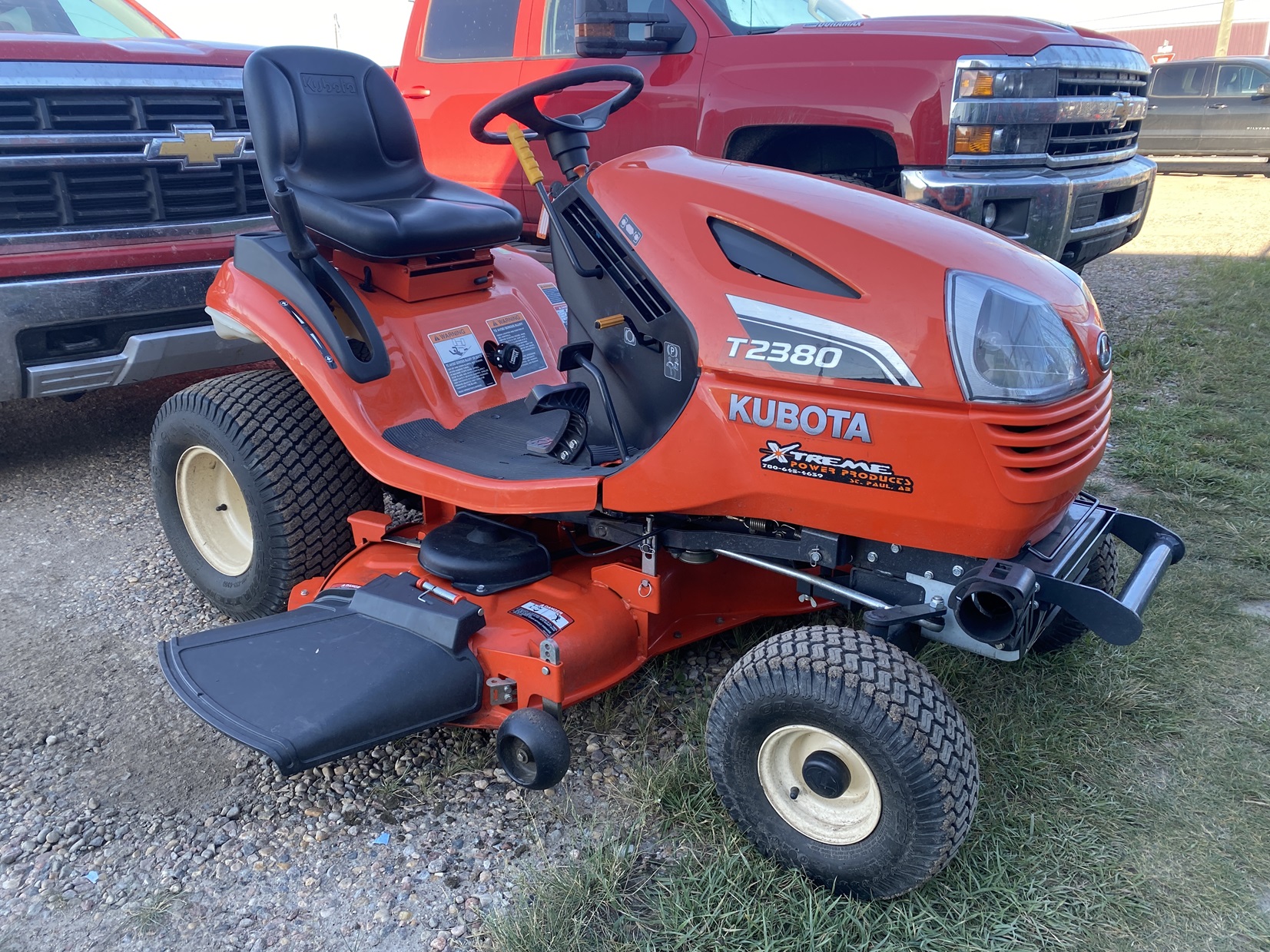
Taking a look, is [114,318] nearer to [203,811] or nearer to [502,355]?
[502,355]

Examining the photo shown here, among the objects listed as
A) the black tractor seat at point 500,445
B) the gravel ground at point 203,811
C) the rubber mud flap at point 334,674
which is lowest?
the gravel ground at point 203,811

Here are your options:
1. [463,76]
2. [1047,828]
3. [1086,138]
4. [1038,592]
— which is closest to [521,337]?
[1038,592]

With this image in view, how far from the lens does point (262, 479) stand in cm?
Result: 288

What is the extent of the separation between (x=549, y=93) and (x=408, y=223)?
0.67m

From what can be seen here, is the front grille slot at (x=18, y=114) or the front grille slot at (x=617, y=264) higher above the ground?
the front grille slot at (x=18, y=114)

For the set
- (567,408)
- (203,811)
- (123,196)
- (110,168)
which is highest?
(110,168)

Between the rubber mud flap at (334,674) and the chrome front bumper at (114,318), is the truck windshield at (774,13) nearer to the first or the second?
the chrome front bumper at (114,318)

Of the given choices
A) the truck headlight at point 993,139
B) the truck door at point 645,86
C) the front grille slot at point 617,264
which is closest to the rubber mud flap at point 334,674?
the front grille slot at point 617,264

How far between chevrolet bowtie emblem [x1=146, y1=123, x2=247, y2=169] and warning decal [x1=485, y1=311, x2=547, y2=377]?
62.8 inches

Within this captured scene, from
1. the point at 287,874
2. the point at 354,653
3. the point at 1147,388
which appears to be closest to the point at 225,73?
the point at 354,653

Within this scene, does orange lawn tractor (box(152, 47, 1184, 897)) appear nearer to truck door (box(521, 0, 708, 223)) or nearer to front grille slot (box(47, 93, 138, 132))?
front grille slot (box(47, 93, 138, 132))

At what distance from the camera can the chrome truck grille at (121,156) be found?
3.54 metres

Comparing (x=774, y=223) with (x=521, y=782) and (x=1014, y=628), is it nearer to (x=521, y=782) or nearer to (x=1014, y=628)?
(x=1014, y=628)

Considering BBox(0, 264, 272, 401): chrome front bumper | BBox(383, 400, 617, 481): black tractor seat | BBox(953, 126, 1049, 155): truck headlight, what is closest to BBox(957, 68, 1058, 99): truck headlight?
BBox(953, 126, 1049, 155): truck headlight
